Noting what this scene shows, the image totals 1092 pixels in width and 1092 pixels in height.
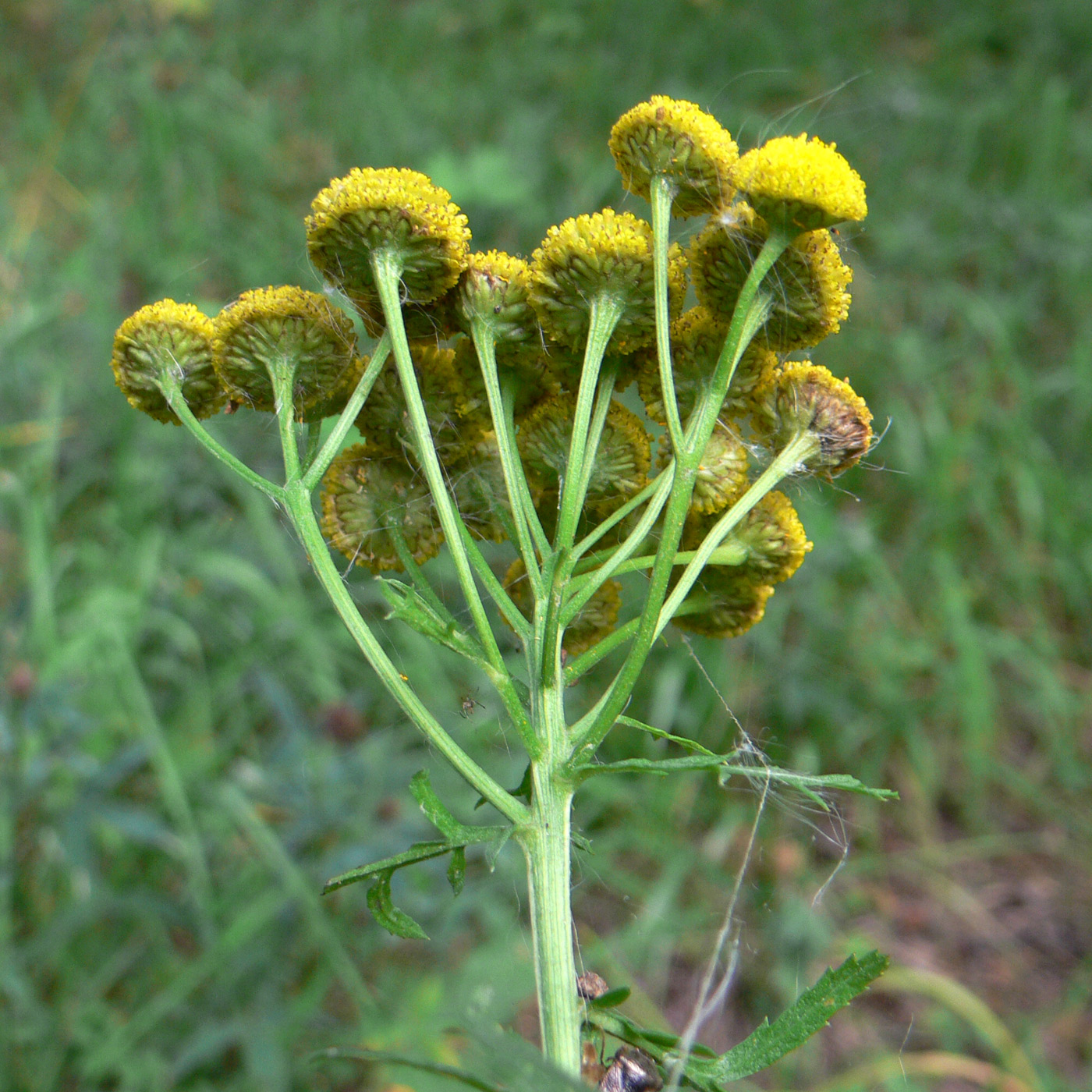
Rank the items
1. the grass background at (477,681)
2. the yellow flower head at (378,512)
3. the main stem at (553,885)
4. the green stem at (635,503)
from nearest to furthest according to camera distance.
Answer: the main stem at (553,885), the green stem at (635,503), the yellow flower head at (378,512), the grass background at (477,681)

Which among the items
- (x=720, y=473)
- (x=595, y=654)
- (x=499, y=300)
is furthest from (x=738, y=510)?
(x=499, y=300)

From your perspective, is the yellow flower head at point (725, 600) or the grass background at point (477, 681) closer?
the yellow flower head at point (725, 600)

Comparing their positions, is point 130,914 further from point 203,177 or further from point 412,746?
point 203,177

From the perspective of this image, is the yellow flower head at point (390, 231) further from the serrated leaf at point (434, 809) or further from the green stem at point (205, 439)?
the serrated leaf at point (434, 809)

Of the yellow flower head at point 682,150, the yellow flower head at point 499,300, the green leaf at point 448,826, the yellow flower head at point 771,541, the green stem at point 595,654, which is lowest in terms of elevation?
the green leaf at point 448,826

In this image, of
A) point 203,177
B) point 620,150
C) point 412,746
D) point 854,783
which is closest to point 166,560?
point 412,746

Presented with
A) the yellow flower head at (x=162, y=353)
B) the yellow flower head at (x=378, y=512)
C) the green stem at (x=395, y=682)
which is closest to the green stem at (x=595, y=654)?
the green stem at (x=395, y=682)

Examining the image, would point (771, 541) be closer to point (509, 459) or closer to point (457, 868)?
point (509, 459)

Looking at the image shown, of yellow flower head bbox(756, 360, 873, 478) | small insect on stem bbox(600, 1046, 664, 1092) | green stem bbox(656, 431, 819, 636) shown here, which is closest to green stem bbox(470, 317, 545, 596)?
green stem bbox(656, 431, 819, 636)
